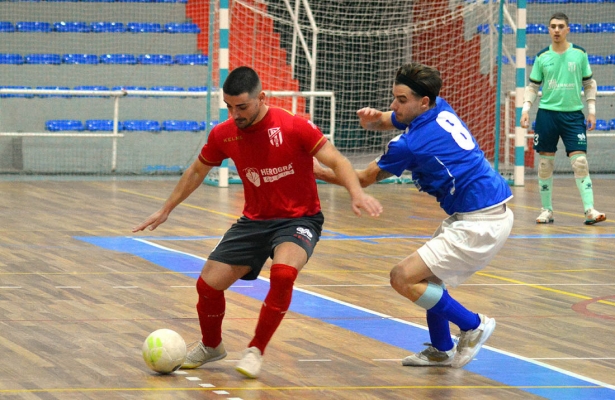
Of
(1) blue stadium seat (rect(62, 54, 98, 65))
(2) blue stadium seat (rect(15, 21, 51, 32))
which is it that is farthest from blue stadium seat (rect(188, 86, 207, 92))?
(2) blue stadium seat (rect(15, 21, 51, 32))

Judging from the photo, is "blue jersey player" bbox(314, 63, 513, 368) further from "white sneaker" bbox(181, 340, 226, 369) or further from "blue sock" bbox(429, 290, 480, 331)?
"white sneaker" bbox(181, 340, 226, 369)

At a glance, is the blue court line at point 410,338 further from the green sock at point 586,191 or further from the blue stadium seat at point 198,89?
the blue stadium seat at point 198,89

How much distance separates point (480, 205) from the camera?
5.21 m

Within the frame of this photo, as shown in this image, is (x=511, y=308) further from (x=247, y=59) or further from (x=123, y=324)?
(x=247, y=59)

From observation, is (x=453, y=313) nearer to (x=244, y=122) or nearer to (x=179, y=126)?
(x=244, y=122)

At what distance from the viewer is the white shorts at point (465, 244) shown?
16.8 ft

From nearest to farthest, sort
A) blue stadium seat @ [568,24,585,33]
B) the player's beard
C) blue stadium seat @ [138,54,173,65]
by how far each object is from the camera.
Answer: the player's beard < blue stadium seat @ [138,54,173,65] < blue stadium seat @ [568,24,585,33]

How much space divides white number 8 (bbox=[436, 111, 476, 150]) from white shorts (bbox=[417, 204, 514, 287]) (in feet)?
1.14

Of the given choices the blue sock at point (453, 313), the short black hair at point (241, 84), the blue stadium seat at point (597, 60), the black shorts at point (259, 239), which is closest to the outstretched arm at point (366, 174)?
the black shorts at point (259, 239)

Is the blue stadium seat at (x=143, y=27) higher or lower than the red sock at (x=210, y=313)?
higher

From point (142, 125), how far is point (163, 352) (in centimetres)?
1331

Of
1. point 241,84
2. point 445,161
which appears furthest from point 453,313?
point 241,84

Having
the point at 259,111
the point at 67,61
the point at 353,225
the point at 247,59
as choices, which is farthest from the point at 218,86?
the point at 259,111

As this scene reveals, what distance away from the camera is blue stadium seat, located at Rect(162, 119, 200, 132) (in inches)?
704
